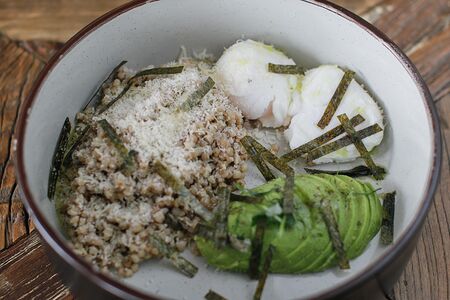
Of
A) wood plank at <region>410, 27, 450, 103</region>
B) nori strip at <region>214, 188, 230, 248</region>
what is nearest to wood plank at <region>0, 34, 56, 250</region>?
nori strip at <region>214, 188, 230, 248</region>

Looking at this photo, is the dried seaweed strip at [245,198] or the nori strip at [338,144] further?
the nori strip at [338,144]

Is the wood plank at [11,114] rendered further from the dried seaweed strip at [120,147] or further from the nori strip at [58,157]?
the dried seaweed strip at [120,147]

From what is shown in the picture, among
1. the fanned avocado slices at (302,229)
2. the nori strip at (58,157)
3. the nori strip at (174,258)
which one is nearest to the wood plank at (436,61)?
the fanned avocado slices at (302,229)

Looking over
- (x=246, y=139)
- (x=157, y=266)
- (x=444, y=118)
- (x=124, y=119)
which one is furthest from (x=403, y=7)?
(x=157, y=266)

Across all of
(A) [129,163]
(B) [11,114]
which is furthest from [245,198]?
(B) [11,114]

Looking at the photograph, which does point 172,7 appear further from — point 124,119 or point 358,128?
point 358,128

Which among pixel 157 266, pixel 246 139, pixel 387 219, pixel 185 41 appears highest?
pixel 185 41

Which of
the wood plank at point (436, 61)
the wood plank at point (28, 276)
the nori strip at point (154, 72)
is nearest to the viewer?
the wood plank at point (28, 276)
